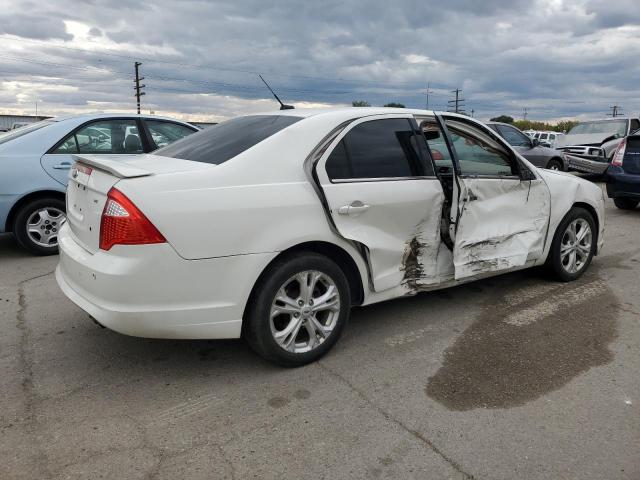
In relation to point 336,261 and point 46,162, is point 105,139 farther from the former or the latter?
point 336,261

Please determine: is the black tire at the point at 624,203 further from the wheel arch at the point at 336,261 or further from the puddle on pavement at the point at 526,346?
the wheel arch at the point at 336,261

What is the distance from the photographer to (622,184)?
9.20 meters

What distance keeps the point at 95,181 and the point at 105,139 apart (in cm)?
371

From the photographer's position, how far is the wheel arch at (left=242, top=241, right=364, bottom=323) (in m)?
3.15

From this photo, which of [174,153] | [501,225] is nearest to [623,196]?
[501,225]

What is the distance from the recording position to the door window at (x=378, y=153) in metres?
3.50

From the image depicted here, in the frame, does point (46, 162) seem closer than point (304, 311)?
No

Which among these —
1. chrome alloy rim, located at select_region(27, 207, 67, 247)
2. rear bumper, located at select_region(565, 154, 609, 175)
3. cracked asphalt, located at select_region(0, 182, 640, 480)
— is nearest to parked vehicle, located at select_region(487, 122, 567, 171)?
rear bumper, located at select_region(565, 154, 609, 175)

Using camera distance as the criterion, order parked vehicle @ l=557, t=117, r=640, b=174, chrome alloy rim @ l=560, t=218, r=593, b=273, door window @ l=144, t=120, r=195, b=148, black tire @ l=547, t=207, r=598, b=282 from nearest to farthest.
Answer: black tire @ l=547, t=207, r=598, b=282 → chrome alloy rim @ l=560, t=218, r=593, b=273 → door window @ l=144, t=120, r=195, b=148 → parked vehicle @ l=557, t=117, r=640, b=174

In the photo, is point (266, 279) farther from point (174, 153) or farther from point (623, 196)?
point (623, 196)

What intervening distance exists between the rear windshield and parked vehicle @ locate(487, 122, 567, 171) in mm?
10157

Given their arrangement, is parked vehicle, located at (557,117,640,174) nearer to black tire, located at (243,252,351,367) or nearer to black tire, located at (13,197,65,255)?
black tire, located at (13,197,65,255)

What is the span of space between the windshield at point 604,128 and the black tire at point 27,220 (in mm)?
14658

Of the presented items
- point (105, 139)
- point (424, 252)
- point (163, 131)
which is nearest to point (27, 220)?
point (105, 139)
